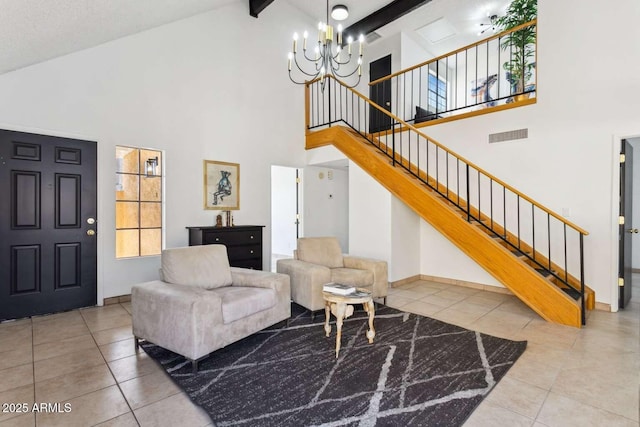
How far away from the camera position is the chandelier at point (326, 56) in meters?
3.51

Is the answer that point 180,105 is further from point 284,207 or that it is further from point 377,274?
point 377,274

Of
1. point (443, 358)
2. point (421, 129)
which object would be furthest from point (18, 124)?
point (421, 129)

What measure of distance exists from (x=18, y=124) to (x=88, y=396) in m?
3.12

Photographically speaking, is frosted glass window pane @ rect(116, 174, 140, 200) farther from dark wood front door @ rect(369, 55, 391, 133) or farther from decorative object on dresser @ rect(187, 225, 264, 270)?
dark wood front door @ rect(369, 55, 391, 133)

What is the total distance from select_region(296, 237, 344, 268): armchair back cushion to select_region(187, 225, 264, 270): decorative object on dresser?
1145mm

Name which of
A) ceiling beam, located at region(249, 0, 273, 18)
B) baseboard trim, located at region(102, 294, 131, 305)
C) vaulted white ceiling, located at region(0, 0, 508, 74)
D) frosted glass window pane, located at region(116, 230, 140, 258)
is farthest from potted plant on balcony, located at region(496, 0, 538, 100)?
baseboard trim, located at region(102, 294, 131, 305)

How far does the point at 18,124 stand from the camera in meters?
3.48

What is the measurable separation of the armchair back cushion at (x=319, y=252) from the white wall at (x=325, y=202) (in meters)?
2.10

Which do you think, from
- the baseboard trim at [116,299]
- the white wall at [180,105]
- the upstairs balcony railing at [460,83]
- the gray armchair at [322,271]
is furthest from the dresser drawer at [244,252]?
the upstairs balcony railing at [460,83]

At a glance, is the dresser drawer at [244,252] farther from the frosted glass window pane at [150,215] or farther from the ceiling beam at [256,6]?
the ceiling beam at [256,6]

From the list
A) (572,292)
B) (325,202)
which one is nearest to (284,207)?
(325,202)

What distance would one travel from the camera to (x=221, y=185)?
518cm

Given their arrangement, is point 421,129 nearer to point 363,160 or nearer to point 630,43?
point 363,160

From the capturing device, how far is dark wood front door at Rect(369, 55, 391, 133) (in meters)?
7.39
